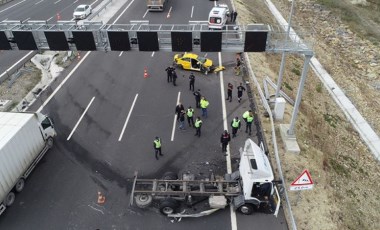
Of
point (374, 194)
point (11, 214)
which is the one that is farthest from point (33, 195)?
point (374, 194)

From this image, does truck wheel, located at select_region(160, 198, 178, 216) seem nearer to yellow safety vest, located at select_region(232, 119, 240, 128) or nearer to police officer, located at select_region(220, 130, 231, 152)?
police officer, located at select_region(220, 130, 231, 152)

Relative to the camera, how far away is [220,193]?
52.9ft

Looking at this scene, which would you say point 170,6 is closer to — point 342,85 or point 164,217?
point 342,85

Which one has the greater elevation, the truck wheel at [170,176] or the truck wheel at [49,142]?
the truck wheel at [170,176]

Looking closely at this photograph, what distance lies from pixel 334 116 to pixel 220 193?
17.0 m

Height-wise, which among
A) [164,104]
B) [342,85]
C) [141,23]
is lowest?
[342,85]

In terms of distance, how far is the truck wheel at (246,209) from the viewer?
15.7m

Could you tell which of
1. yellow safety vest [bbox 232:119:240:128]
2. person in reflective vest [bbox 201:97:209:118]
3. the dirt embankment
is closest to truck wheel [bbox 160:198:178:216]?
the dirt embankment

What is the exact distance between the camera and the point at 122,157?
20.1 meters

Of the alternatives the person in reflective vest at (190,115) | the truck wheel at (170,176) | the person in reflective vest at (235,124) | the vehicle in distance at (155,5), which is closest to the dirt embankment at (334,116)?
the person in reflective vest at (235,124)

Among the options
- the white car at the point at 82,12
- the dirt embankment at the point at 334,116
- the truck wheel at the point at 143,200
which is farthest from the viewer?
the white car at the point at 82,12

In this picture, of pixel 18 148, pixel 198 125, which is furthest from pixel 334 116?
pixel 18 148

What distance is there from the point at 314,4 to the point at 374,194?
1669 inches

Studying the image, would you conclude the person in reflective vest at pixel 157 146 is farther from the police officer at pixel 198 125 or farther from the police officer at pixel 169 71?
the police officer at pixel 169 71
